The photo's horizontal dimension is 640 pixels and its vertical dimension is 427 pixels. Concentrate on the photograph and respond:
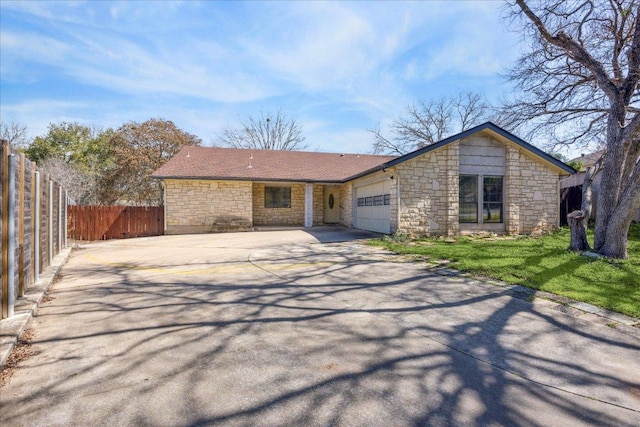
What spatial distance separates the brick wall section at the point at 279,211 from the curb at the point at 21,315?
1243 cm

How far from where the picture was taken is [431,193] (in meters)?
12.6

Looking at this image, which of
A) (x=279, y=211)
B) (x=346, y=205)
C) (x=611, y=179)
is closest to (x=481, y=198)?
(x=611, y=179)

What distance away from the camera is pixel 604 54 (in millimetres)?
9930

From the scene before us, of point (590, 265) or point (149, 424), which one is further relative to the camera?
point (590, 265)

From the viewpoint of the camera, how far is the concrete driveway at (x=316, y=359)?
2.38 metres

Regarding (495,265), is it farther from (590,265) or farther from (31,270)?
(31,270)

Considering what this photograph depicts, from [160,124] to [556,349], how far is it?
87.8ft

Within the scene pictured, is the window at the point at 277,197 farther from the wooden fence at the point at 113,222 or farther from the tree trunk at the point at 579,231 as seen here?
the tree trunk at the point at 579,231

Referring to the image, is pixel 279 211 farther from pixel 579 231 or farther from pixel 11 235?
pixel 11 235

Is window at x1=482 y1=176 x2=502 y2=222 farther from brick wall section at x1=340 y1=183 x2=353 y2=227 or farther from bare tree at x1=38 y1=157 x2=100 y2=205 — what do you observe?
bare tree at x1=38 y1=157 x2=100 y2=205

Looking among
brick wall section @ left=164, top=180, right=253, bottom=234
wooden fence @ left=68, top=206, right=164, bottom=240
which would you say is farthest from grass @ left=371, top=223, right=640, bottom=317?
wooden fence @ left=68, top=206, right=164, bottom=240

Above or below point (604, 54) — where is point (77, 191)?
below

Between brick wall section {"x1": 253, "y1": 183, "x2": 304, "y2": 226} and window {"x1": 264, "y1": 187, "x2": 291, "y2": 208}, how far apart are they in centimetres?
18

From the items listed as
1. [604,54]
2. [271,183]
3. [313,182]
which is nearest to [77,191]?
[271,183]
